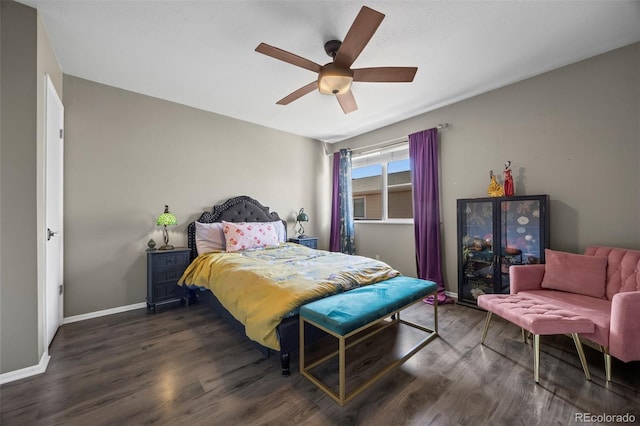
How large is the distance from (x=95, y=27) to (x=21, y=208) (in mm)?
1543

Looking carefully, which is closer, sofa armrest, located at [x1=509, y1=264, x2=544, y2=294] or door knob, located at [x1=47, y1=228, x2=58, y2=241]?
door knob, located at [x1=47, y1=228, x2=58, y2=241]

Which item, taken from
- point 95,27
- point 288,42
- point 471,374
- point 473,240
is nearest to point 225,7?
point 288,42

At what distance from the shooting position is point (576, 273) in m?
2.19

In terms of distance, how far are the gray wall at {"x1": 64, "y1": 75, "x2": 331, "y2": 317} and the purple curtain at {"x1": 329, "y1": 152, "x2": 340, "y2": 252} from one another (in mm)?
1718

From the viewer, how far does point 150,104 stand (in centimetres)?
317

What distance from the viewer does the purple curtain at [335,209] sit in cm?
489

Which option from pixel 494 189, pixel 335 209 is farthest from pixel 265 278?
pixel 335 209

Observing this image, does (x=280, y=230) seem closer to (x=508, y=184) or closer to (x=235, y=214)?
(x=235, y=214)

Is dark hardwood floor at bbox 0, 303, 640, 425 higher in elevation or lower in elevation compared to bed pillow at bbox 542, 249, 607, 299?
lower

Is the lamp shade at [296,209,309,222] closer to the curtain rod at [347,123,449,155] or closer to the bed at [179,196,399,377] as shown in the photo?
the bed at [179,196,399,377]

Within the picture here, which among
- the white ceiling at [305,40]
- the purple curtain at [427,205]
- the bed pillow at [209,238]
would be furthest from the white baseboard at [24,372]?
the purple curtain at [427,205]

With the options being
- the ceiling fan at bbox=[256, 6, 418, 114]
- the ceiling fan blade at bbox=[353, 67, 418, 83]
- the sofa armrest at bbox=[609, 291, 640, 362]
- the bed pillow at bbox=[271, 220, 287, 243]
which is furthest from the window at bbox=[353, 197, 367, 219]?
the sofa armrest at bbox=[609, 291, 640, 362]

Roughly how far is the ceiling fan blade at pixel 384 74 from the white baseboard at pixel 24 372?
3.32 meters

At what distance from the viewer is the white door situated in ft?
6.76
